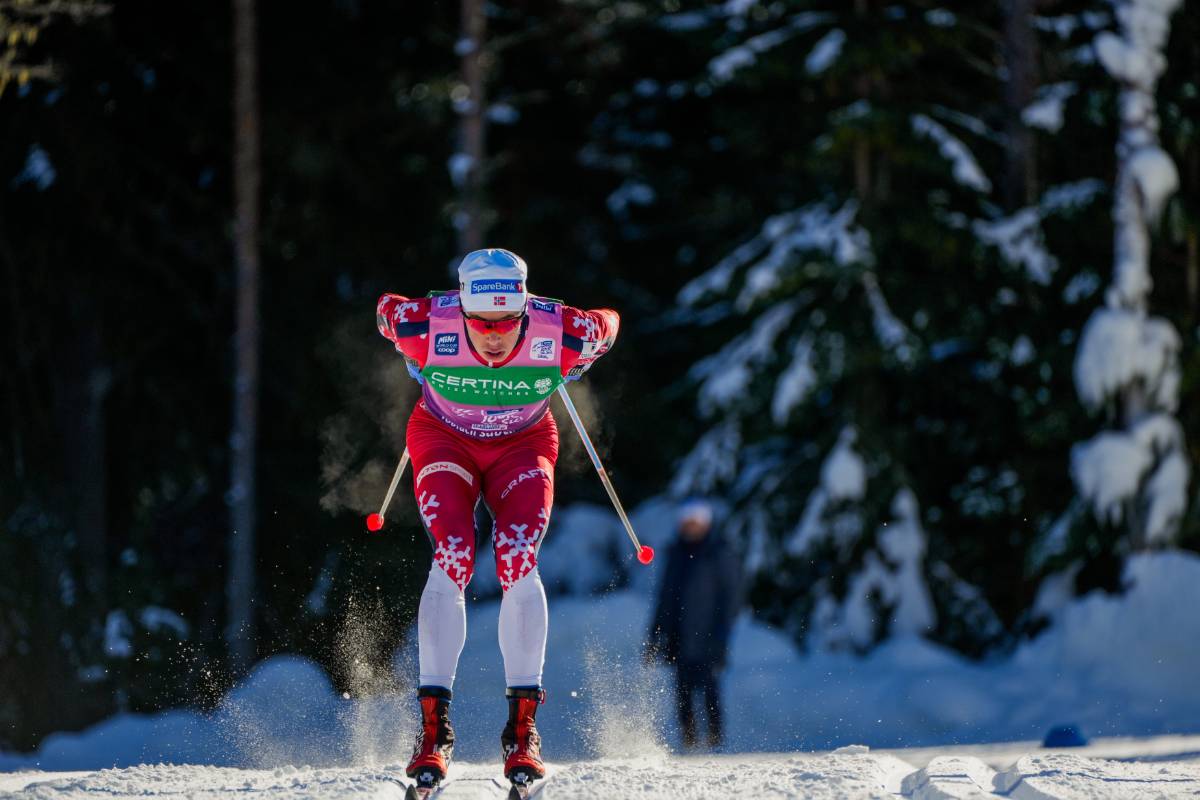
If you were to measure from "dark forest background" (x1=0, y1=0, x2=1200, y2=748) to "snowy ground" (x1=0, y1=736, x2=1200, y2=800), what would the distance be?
4.89 m

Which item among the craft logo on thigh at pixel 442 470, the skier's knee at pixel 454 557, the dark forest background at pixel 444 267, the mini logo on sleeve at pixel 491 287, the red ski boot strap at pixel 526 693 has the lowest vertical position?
the red ski boot strap at pixel 526 693

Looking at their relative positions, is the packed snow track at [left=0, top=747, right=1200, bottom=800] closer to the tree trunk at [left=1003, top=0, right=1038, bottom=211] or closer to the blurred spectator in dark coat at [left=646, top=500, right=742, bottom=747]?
the blurred spectator in dark coat at [left=646, top=500, right=742, bottom=747]

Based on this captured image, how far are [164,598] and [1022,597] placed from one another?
9353 millimetres

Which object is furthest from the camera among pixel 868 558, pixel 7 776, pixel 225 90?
pixel 225 90

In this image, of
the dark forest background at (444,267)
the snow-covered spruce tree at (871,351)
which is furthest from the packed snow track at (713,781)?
the snow-covered spruce tree at (871,351)

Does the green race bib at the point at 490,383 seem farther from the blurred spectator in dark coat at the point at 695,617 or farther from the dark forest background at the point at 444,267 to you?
the dark forest background at the point at 444,267

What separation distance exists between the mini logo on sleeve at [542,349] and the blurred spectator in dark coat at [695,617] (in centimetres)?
394

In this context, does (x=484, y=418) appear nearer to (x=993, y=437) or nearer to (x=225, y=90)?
(x=993, y=437)

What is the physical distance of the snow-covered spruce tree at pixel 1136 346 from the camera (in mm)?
11211

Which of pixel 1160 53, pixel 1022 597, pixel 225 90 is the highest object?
pixel 225 90

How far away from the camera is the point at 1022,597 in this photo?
13.2 m

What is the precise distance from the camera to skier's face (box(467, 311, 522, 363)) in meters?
5.59

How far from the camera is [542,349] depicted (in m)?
5.79

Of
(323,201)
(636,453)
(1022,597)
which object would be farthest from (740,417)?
(323,201)
